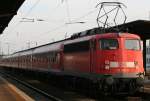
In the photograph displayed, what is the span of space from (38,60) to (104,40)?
1860 cm

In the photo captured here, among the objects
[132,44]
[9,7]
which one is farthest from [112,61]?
[9,7]

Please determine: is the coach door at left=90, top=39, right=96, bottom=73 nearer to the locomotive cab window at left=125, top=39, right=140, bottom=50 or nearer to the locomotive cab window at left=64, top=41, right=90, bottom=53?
the locomotive cab window at left=64, top=41, right=90, bottom=53

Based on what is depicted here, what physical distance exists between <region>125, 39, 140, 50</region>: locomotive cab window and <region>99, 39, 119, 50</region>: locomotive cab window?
19.8 inches

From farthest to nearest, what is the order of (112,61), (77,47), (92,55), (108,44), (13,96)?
(77,47)
(13,96)
(92,55)
(108,44)
(112,61)

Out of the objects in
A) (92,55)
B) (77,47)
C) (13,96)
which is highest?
(77,47)

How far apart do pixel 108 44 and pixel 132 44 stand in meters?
1.14

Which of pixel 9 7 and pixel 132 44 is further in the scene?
pixel 9 7

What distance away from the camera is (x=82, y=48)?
70.5 feet

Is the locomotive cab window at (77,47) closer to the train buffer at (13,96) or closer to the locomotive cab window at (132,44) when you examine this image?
the locomotive cab window at (132,44)

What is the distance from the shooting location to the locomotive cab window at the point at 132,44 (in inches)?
780

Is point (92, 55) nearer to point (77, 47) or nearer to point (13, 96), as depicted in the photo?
point (77, 47)

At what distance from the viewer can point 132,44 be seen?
19.9 meters

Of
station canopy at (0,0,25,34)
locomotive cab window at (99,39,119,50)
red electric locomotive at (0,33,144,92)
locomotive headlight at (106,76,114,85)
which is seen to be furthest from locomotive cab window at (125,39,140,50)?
station canopy at (0,0,25,34)

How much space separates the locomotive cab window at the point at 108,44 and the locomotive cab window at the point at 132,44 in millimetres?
503
